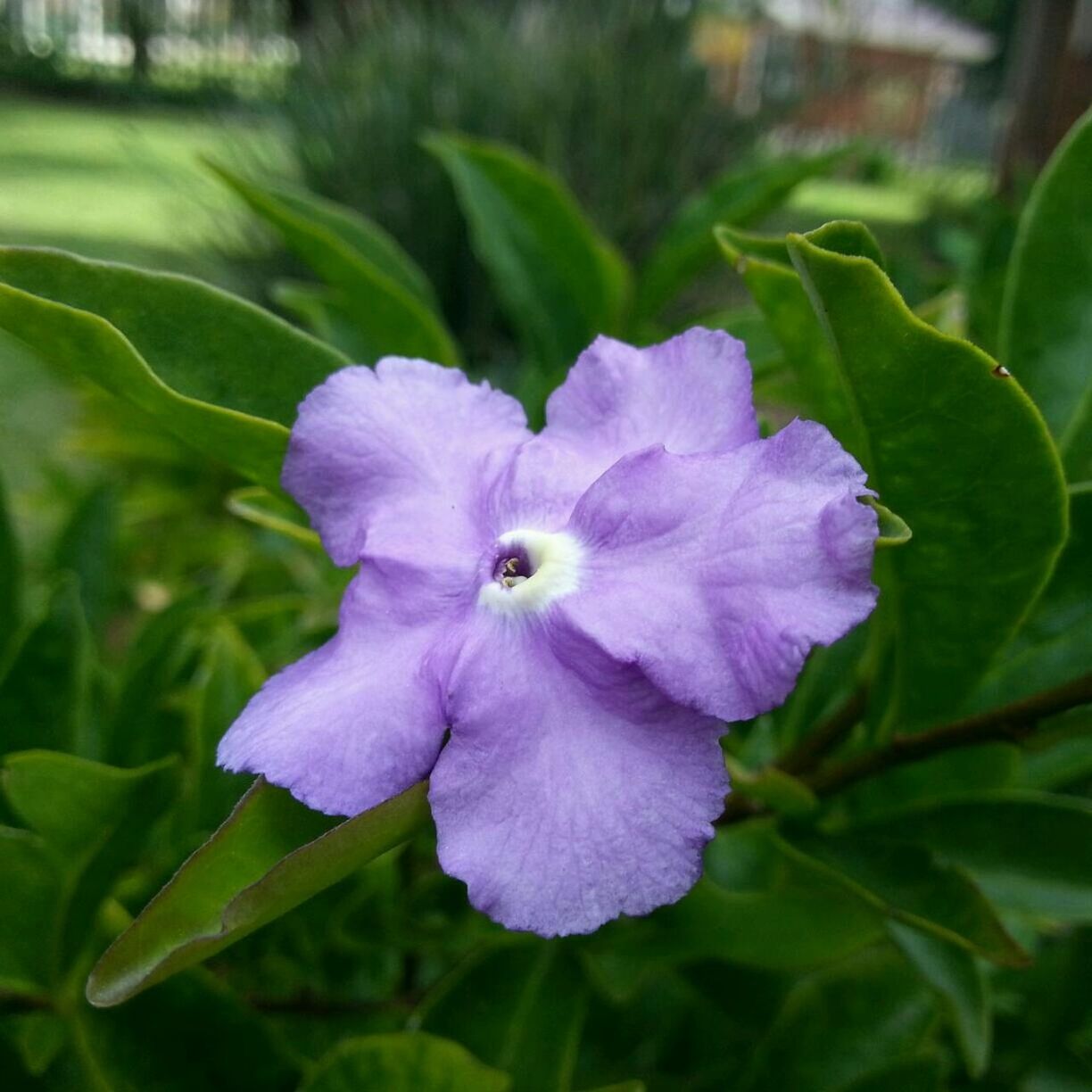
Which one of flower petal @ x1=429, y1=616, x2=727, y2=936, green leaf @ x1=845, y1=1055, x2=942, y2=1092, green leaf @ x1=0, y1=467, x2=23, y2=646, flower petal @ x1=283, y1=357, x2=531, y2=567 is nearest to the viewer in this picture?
flower petal @ x1=429, y1=616, x2=727, y2=936

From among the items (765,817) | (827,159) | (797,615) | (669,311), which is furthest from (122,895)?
(669,311)

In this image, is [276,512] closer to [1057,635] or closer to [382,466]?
[382,466]

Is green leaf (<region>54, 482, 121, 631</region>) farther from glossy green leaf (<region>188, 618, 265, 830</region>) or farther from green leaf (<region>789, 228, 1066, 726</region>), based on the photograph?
green leaf (<region>789, 228, 1066, 726</region>)

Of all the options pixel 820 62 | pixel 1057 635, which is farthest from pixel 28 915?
pixel 820 62

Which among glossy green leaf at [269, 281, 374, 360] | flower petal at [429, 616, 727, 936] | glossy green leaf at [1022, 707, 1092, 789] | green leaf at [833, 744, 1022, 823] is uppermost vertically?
flower petal at [429, 616, 727, 936]

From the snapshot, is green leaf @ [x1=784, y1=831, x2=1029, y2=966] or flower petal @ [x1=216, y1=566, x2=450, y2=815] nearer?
flower petal @ [x1=216, y1=566, x2=450, y2=815]

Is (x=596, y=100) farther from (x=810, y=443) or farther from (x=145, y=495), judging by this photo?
(x=810, y=443)

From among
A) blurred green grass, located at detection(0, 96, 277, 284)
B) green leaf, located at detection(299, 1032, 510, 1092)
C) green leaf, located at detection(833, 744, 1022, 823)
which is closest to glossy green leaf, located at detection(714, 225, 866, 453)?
green leaf, located at detection(833, 744, 1022, 823)
